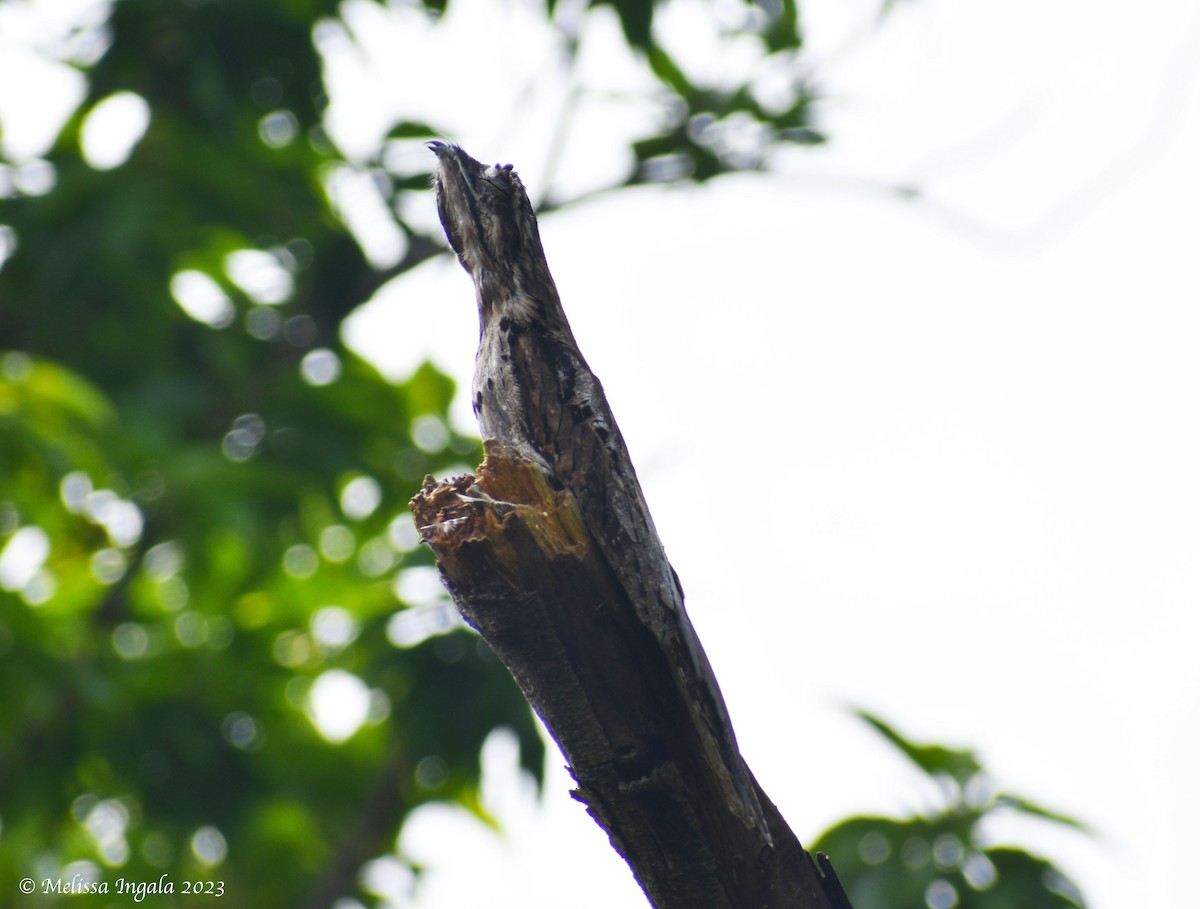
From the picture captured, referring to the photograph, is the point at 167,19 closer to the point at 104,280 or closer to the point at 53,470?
the point at 104,280

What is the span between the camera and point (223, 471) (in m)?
5.13

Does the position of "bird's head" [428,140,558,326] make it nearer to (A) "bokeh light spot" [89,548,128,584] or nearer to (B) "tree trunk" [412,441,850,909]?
(B) "tree trunk" [412,441,850,909]

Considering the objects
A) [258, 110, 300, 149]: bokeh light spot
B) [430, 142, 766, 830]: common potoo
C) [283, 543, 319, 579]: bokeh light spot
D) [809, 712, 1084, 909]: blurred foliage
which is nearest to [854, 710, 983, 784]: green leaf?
[809, 712, 1084, 909]: blurred foliage

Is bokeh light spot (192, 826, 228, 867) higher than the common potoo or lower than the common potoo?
higher

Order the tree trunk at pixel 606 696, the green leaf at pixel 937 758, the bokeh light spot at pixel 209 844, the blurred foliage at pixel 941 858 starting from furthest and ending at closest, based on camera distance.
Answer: the bokeh light spot at pixel 209 844 → the green leaf at pixel 937 758 → the blurred foliage at pixel 941 858 → the tree trunk at pixel 606 696

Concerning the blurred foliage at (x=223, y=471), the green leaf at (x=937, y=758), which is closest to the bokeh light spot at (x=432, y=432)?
the blurred foliage at (x=223, y=471)

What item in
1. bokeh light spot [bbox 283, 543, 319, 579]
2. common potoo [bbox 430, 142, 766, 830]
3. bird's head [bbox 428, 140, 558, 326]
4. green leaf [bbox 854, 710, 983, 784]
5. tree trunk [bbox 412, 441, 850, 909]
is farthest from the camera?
bokeh light spot [bbox 283, 543, 319, 579]

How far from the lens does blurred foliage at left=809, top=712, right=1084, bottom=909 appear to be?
3.78m

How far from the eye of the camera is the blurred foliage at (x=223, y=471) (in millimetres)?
5105

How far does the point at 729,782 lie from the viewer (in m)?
1.84

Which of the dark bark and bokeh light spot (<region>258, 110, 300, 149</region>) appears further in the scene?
bokeh light spot (<region>258, 110, 300, 149</region>)

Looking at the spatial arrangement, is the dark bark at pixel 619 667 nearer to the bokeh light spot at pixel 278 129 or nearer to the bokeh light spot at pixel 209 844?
the bokeh light spot at pixel 278 129

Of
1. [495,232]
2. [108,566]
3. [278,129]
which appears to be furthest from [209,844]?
[495,232]

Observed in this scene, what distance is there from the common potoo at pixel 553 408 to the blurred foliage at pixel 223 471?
99.2 inches
